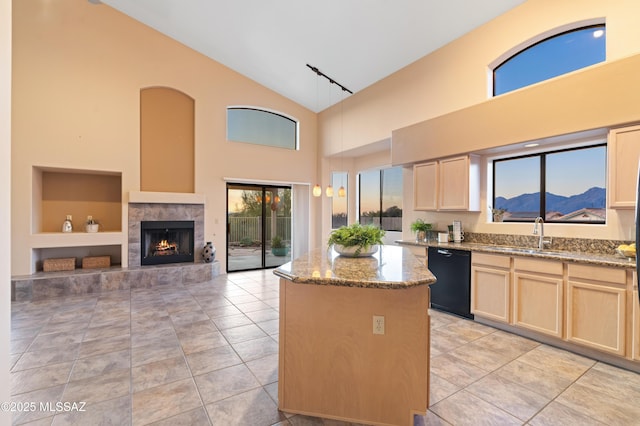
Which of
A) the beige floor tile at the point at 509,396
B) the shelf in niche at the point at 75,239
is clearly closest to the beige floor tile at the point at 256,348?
the beige floor tile at the point at 509,396

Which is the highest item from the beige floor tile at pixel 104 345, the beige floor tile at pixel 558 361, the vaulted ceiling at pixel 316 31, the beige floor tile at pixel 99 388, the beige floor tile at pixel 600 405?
the vaulted ceiling at pixel 316 31

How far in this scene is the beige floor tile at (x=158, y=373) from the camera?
7.94ft

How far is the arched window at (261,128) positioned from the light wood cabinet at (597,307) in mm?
6198

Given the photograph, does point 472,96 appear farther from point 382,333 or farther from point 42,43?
point 42,43

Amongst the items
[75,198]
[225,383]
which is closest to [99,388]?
[225,383]

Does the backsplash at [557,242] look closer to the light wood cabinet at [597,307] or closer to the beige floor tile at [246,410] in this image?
the light wood cabinet at [597,307]

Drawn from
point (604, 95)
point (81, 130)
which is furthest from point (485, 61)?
point (81, 130)

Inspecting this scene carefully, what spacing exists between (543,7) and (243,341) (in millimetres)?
5303

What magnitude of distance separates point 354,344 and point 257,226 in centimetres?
561

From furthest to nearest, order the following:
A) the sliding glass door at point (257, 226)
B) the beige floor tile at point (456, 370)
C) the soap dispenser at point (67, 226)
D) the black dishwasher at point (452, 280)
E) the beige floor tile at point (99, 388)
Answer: the sliding glass door at point (257, 226), the soap dispenser at point (67, 226), the black dishwasher at point (452, 280), the beige floor tile at point (456, 370), the beige floor tile at point (99, 388)

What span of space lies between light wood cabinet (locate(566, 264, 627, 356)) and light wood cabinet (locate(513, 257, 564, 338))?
9cm

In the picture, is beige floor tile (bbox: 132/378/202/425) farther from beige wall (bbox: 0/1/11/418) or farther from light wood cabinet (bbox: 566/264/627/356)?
light wood cabinet (bbox: 566/264/627/356)

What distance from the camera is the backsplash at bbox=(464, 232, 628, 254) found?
10.5ft

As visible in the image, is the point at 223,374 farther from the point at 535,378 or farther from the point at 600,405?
the point at 600,405
